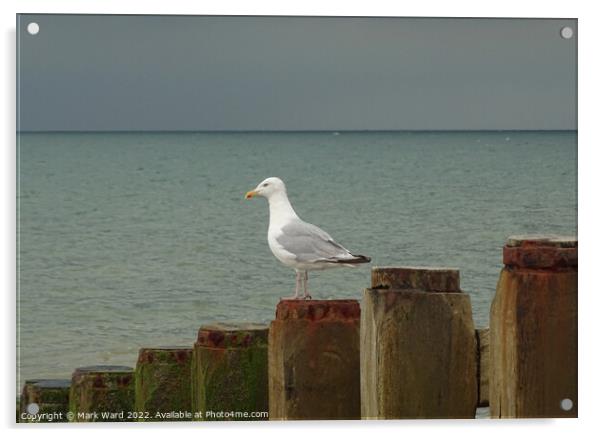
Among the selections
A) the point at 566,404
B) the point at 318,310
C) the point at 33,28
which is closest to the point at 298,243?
the point at 318,310

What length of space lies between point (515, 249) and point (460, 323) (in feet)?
1.20

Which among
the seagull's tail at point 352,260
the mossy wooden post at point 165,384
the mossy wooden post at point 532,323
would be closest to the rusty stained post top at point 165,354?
the mossy wooden post at point 165,384

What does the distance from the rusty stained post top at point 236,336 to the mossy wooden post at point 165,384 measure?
1.74ft

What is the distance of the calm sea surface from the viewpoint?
670cm

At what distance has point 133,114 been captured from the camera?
22.4 feet

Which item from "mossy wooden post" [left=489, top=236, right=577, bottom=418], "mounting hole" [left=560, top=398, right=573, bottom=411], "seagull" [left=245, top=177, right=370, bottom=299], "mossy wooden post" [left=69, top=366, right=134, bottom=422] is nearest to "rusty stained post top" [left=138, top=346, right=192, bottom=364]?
"mossy wooden post" [left=69, top=366, right=134, bottom=422]

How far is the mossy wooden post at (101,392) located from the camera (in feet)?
21.1

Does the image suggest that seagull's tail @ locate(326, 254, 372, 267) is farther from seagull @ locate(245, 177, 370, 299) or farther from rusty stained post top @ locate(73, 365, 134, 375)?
rusty stained post top @ locate(73, 365, 134, 375)

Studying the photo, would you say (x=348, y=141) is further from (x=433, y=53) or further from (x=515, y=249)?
(x=515, y=249)

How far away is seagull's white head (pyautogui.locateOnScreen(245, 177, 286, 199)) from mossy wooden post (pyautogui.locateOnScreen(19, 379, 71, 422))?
140 centimetres

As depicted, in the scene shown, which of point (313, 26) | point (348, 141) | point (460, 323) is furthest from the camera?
point (348, 141)

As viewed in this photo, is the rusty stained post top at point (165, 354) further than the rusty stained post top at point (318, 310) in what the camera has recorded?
Yes

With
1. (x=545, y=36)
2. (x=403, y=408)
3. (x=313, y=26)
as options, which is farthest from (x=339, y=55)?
(x=403, y=408)

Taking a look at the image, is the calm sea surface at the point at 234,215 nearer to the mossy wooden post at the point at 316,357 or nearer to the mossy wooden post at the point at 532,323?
the mossy wooden post at the point at 532,323
